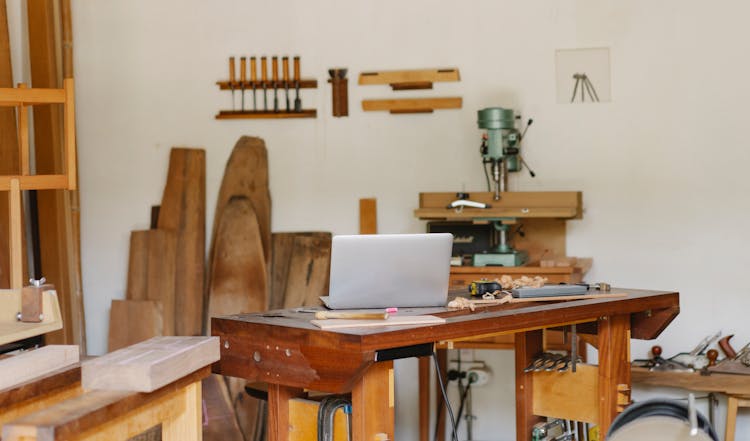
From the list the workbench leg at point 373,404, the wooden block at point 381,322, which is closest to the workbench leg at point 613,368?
the wooden block at point 381,322

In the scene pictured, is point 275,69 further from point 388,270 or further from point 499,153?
point 388,270

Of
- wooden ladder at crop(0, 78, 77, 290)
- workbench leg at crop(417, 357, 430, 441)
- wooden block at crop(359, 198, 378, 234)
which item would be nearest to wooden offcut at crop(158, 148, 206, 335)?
wooden block at crop(359, 198, 378, 234)

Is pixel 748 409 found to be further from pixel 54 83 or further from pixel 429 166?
pixel 54 83

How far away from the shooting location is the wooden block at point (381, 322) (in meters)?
2.61

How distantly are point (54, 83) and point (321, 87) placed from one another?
154 centimetres

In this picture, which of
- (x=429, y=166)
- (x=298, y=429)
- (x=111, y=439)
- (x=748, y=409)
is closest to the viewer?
(x=111, y=439)

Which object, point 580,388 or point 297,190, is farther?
point 297,190

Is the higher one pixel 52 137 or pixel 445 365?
pixel 52 137

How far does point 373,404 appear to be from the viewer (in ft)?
8.66

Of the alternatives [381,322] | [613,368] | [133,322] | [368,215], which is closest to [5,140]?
[133,322]

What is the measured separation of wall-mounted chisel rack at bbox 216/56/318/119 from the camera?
5543 mm

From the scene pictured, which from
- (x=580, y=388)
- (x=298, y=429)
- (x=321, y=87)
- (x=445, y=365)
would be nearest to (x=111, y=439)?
(x=298, y=429)

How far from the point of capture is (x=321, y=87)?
5574mm

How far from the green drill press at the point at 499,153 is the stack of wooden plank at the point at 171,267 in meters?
1.75
